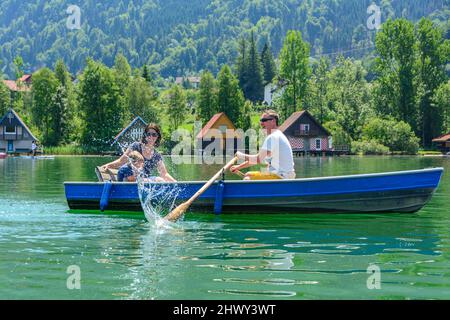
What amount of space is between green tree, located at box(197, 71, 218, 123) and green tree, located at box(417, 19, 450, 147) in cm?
2855

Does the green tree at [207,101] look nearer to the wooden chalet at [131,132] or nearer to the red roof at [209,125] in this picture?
the red roof at [209,125]

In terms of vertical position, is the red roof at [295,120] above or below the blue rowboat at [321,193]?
above

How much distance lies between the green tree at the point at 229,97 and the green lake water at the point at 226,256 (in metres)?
76.7

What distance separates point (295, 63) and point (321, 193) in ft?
259

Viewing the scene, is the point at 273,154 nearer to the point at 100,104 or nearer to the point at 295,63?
the point at 100,104

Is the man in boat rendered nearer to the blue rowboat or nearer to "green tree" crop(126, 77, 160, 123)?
the blue rowboat

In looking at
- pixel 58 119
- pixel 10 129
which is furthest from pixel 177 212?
pixel 10 129

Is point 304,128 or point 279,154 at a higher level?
point 304,128

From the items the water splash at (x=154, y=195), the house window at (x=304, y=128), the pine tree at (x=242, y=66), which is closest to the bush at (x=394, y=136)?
the house window at (x=304, y=128)

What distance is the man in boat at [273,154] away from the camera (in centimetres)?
1477

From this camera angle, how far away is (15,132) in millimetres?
94250

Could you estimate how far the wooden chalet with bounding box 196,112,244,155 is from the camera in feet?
292
